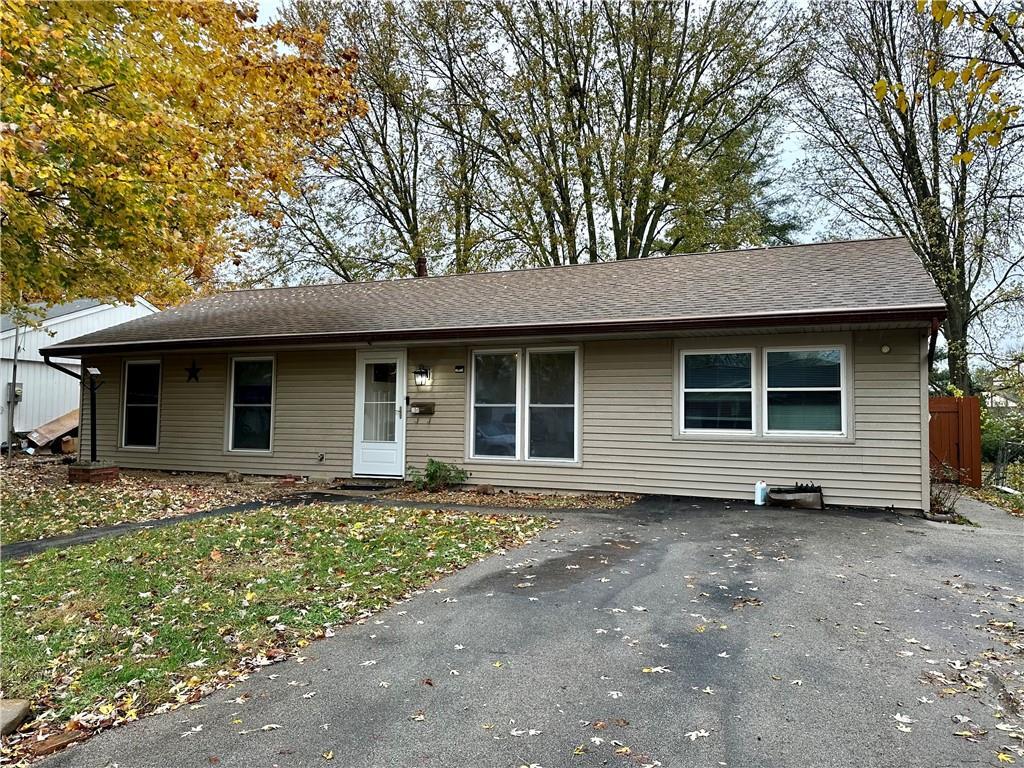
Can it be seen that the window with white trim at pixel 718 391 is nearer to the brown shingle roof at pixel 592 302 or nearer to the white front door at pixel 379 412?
the brown shingle roof at pixel 592 302

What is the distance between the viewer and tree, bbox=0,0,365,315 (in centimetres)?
664

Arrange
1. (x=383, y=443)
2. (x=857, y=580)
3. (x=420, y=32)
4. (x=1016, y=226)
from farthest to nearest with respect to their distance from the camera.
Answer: (x=420, y=32) → (x=1016, y=226) → (x=383, y=443) → (x=857, y=580)

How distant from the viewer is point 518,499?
29.3ft

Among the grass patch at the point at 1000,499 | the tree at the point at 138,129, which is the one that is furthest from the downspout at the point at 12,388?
the grass patch at the point at 1000,499

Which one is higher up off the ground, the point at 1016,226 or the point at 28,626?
the point at 1016,226

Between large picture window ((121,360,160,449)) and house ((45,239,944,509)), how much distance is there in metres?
0.04

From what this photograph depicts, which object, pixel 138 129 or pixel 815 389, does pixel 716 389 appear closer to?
pixel 815 389

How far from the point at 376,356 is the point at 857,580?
7.93 metres

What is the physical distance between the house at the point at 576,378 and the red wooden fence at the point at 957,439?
373 centimetres

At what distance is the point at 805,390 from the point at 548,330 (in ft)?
11.6

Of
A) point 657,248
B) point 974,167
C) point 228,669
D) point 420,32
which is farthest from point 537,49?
point 228,669

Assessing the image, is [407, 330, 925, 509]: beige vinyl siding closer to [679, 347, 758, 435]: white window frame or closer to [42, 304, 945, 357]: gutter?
[679, 347, 758, 435]: white window frame

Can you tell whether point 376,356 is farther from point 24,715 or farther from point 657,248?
point 657,248

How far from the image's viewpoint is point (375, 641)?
11.8ft
